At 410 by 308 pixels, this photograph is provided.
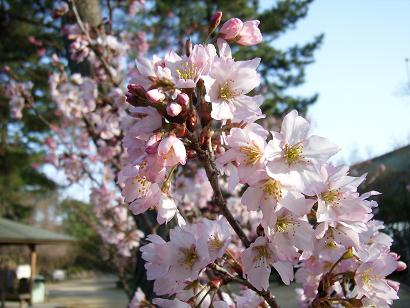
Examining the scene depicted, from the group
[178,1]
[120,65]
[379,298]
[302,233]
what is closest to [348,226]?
[302,233]

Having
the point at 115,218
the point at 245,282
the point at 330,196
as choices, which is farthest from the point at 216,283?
the point at 115,218

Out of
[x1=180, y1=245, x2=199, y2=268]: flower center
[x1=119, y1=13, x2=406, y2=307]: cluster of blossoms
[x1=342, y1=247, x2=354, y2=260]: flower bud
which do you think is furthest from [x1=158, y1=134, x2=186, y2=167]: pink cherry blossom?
[x1=342, y1=247, x2=354, y2=260]: flower bud

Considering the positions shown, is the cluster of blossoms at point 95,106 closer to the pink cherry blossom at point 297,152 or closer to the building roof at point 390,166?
the pink cherry blossom at point 297,152

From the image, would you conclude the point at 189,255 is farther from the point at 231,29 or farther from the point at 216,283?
the point at 231,29

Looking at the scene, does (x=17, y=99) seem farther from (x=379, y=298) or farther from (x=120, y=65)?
(x=379, y=298)

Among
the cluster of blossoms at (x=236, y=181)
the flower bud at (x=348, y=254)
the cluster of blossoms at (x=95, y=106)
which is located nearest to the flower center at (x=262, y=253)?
the cluster of blossoms at (x=236, y=181)
